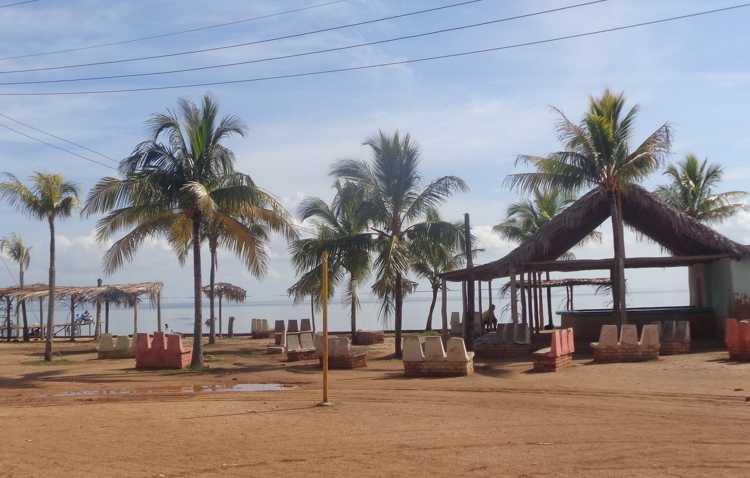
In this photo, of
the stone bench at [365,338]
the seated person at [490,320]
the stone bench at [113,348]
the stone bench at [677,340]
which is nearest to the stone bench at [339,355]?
the stone bench at [677,340]

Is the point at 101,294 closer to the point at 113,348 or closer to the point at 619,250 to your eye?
the point at 113,348

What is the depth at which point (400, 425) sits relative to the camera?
407 inches

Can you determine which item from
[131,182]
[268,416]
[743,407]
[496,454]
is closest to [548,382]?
[743,407]

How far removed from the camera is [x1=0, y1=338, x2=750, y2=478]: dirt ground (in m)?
7.84

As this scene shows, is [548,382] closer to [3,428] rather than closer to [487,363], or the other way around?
[487,363]

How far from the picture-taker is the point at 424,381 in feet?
53.8

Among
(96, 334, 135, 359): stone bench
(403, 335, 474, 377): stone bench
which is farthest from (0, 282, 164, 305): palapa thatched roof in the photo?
(403, 335, 474, 377): stone bench

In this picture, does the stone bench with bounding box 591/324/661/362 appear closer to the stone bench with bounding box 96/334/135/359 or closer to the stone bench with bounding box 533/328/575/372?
the stone bench with bounding box 533/328/575/372

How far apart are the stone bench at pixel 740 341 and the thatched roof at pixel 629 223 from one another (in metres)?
4.60

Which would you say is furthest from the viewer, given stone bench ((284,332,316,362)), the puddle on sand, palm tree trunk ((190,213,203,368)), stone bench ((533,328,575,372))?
stone bench ((284,332,316,362))

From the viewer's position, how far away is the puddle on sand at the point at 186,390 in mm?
15648

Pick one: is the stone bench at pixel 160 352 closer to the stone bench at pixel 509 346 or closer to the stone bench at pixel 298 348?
the stone bench at pixel 298 348

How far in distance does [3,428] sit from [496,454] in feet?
22.0

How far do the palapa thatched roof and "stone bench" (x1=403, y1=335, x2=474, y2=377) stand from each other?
21.5m
